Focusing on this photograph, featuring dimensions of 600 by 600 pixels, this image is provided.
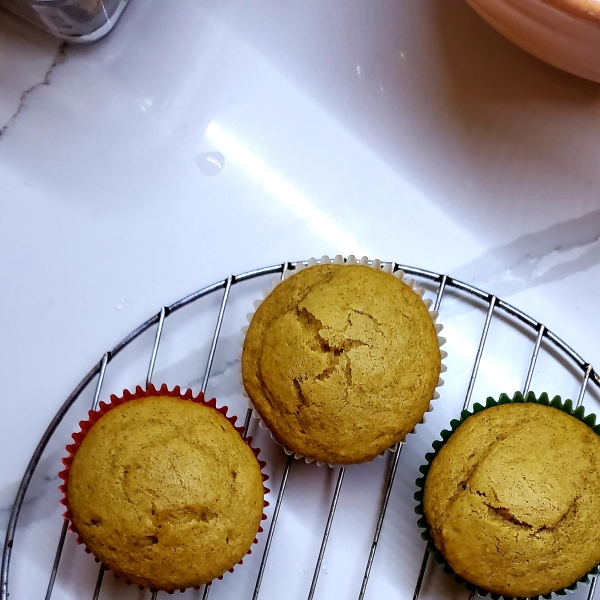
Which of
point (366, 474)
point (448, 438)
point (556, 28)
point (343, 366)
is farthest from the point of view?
point (366, 474)

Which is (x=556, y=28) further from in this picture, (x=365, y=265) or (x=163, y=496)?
(x=163, y=496)

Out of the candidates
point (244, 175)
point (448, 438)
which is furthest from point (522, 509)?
point (244, 175)

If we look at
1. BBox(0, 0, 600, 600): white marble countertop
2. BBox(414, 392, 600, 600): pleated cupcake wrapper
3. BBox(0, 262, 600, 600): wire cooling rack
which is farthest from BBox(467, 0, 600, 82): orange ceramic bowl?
BBox(414, 392, 600, 600): pleated cupcake wrapper

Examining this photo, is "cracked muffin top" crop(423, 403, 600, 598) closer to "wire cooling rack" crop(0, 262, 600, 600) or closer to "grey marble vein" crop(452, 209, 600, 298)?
"wire cooling rack" crop(0, 262, 600, 600)

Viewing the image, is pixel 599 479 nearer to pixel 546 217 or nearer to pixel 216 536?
pixel 546 217

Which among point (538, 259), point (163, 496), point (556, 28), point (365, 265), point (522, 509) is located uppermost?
point (556, 28)

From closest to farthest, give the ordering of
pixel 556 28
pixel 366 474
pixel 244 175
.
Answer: pixel 556 28, pixel 366 474, pixel 244 175

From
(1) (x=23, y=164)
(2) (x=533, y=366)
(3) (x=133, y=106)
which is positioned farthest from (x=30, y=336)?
(2) (x=533, y=366)
